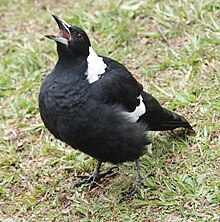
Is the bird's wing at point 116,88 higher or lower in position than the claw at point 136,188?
higher

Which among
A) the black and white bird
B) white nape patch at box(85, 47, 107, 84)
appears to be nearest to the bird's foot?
the black and white bird

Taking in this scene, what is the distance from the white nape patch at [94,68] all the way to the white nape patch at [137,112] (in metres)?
0.31

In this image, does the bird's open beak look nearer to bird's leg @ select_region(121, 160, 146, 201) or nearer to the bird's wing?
the bird's wing

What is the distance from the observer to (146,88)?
4703mm

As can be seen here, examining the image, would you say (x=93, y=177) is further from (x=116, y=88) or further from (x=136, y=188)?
(x=116, y=88)

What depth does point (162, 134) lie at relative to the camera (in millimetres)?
4215

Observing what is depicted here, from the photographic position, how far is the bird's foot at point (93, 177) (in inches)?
155

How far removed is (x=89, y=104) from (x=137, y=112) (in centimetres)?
48

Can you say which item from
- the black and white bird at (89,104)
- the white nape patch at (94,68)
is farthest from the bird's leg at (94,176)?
the white nape patch at (94,68)

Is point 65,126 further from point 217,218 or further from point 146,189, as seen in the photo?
point 217,218

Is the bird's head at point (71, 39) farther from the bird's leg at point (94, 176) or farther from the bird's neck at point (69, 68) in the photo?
the bird's leg at point (94, 176)

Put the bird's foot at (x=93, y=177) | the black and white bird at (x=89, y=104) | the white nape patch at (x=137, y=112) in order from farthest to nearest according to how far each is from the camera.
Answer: the bird's foot at (x=93, y=177) → the white nape patch at (x=137, y=112) → the black and white bird at (x=89, y=104)

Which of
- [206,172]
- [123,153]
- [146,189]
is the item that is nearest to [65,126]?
[123,153]

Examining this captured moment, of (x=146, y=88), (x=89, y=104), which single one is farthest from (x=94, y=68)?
(x=146, y=88)
